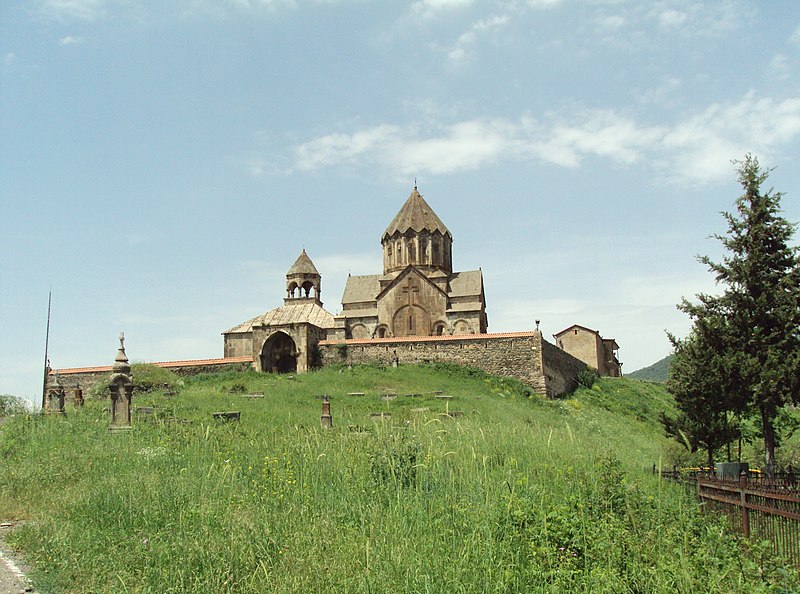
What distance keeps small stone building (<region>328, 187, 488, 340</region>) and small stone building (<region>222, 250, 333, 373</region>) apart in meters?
2.04

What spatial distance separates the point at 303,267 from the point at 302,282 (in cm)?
88

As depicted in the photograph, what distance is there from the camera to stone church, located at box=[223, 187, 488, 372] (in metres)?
36.6

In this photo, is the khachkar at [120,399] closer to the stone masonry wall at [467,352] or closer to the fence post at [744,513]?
the fence post at [744,513]

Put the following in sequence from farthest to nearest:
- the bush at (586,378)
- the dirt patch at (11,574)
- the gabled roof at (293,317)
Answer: the gabled roof at (293,317), the bush at (586,378), the dirt patch at (11,574)

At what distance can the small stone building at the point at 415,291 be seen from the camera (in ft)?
120

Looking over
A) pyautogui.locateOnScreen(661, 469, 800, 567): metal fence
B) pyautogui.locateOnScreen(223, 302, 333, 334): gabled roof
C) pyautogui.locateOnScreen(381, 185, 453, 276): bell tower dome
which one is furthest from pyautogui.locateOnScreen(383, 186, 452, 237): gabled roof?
pyautogui.locateOnScreen(661, 469, 800, 567): metal fence

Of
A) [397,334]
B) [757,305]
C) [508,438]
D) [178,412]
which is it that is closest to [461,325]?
[397,334]

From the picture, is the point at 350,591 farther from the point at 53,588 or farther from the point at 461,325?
the point at 461,325

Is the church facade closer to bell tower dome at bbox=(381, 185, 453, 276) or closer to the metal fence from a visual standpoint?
bell tower dome at bbox=(381, 185, 453, 276)

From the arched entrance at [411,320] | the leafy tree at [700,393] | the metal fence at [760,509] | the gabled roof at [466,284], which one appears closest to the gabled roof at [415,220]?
the gabled roof at [466,284]

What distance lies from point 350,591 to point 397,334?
31222 mm

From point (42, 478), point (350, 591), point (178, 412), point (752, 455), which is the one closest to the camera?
point (350, 591)

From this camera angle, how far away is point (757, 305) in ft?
43.6

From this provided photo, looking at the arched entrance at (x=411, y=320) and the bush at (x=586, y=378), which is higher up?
the arched entrance at (x=411, y=320)
